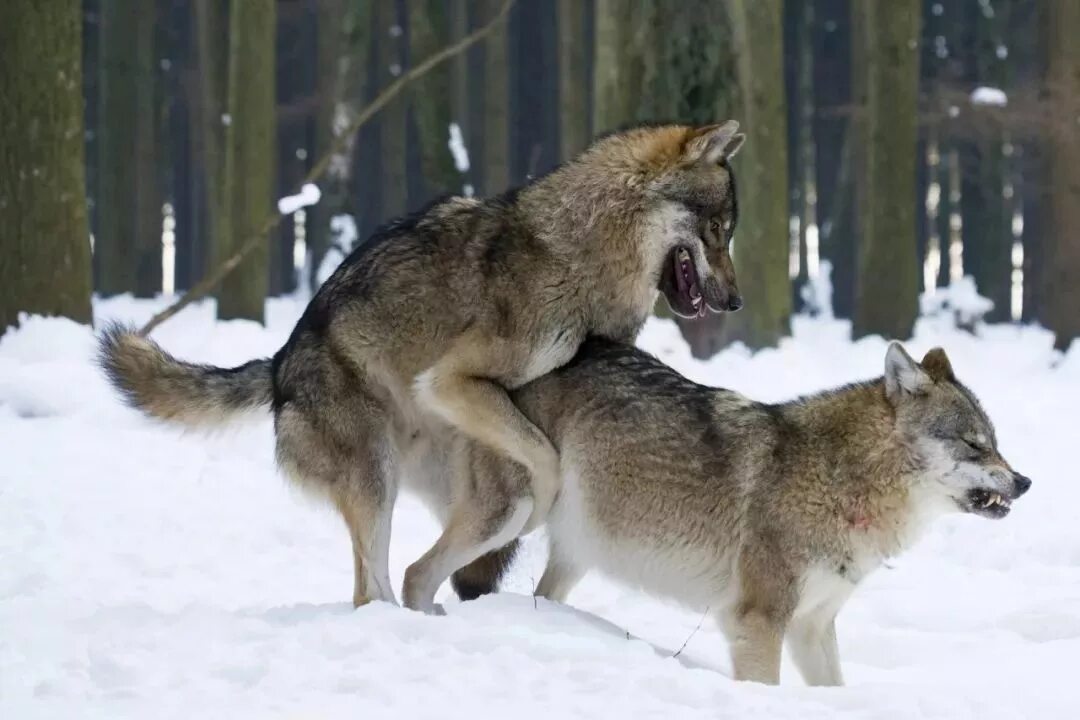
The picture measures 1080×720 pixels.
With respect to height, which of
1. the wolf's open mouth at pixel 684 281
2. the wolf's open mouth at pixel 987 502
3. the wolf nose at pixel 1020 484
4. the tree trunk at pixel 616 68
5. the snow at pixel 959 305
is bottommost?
the snow at pixel 959 305

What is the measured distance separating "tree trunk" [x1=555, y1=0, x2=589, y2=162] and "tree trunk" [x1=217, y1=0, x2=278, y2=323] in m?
5.72

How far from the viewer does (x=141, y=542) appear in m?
7.67

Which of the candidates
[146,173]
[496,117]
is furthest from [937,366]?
[146,173]

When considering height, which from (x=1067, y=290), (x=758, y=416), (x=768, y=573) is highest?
(x=758, y=416)

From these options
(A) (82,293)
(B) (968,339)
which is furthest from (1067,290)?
(A) (82,293)

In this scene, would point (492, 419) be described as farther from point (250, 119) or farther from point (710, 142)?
point (250, 119)

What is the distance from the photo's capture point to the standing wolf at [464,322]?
607cm

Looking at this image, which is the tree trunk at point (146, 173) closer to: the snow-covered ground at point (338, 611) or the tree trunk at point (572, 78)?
the tree trunk at point (572, 78)

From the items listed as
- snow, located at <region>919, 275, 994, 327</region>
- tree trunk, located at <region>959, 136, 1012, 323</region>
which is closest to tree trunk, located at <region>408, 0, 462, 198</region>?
snow, located at <region>919, 275, 994, 327</region>

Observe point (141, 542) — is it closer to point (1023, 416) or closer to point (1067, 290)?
point (1023, 416)

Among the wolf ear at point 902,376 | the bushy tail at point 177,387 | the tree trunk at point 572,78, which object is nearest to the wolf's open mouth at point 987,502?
the wolf ear at point 902,376

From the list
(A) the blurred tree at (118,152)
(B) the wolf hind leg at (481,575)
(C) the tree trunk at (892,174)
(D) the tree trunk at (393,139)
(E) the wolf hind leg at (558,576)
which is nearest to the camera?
(E) the wolf hind leg at (558,576)

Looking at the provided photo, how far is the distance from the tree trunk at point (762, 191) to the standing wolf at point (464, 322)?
8168 millimetres

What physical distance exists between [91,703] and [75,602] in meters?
1.73
